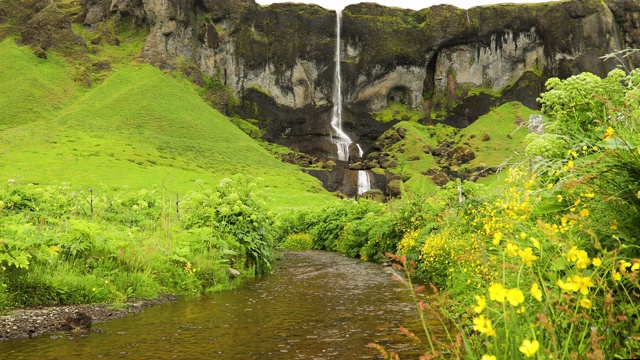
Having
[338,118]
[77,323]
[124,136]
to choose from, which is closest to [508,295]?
[77,323]

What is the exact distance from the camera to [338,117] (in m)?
121

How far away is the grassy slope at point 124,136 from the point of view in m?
59.8

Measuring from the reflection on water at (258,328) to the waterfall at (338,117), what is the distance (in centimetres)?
9880

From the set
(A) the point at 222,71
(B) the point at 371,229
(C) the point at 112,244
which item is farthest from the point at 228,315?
(A) the point at 222,71

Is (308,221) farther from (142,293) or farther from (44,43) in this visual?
(44,43)

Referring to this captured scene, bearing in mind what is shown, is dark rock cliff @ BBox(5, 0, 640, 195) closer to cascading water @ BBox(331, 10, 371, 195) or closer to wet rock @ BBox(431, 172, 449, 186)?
cascading water @ BBox(331, 10, 371, 195)

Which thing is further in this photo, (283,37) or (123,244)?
(283,37)

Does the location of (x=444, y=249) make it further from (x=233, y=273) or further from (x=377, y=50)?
(x=377, y=50)

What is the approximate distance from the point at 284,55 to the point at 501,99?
55.4 m

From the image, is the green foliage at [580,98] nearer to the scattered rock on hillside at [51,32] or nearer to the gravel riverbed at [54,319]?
the gravel riverbed at [54,319]

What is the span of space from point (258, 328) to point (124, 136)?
7578 cm

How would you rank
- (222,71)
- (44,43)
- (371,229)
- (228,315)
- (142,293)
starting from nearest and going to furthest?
(228,315)
(142,293)
(371,229)
(44,43)
(222,71)

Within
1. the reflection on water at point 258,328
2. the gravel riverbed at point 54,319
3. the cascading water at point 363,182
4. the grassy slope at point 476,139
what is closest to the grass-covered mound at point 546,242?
the reflection on water at point 258,328

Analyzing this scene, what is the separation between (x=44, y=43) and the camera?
363 ft
